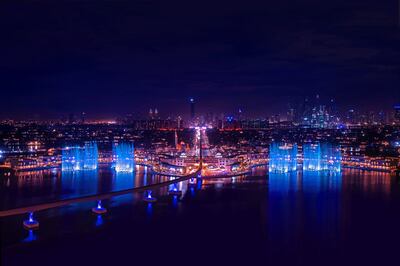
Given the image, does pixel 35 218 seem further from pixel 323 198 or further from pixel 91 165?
pixel 91 165

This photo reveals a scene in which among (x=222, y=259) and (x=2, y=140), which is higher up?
(x=2, y=140)

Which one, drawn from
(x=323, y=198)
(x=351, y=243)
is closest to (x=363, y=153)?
(x=323, y=198)

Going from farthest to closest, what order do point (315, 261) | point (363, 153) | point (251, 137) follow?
1. point (251, 137)
2. point (363, 153)
3. point (315, 261)

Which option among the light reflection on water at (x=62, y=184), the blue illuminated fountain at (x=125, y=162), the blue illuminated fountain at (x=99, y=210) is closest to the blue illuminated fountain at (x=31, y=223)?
the blue illuminated fountain at (x=99, y=210)

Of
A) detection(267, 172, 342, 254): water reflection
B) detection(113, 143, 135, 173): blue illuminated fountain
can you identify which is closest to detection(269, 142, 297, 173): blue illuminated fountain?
detection(267, 172, 342, 254): water reflection

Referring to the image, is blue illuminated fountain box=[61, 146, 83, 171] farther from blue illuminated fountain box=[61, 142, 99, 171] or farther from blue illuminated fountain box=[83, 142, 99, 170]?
blue illuminated fountain box=[83, 142, 99, 170]

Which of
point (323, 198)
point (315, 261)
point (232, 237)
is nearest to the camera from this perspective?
point (315, 261)

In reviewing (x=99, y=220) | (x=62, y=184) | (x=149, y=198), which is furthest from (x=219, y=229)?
(x=62, y=184)

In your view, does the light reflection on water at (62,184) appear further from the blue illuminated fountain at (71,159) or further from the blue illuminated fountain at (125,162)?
the blue illuminated fountain at (71,159)
